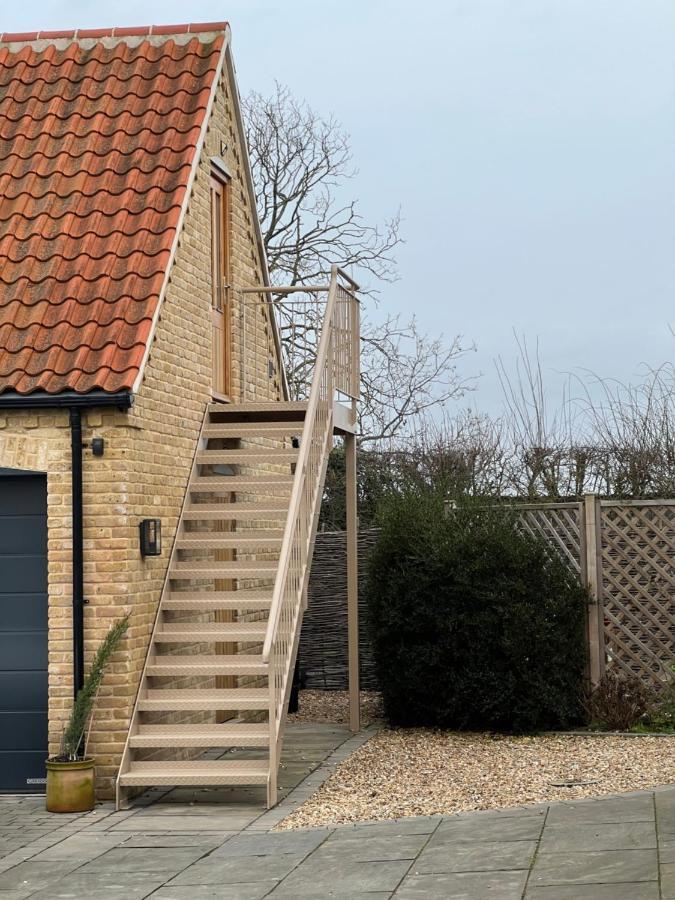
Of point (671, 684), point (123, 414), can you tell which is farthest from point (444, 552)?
point (123, 414)

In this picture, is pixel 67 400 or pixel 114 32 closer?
pixel 67 400

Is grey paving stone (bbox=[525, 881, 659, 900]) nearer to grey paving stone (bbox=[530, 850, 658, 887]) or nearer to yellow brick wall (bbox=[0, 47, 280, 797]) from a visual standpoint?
grey paving stone (bbox=[530, 850, 658, 887])

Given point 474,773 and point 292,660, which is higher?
point 292,660

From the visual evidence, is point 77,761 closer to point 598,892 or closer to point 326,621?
point 598,892

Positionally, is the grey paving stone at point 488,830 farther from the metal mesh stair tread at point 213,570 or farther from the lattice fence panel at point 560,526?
the lattice fence panel at point 560,526

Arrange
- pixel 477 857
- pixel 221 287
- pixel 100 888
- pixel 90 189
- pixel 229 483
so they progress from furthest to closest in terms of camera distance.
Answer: pixel 221 287 → pixel 229 483 → pixel 90 189 → pixel 477 857 → pixel 100 888

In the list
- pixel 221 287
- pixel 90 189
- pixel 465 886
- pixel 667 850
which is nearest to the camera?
pixel 465 886

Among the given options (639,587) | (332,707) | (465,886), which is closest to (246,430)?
(639,587)

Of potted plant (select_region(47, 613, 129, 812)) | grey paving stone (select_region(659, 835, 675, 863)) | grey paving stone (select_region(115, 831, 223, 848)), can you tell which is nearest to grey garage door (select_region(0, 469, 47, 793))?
potted plant (select_region(47, 613, 129, 812))

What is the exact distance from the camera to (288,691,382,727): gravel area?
46.7 ft

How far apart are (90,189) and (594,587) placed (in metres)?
5.80

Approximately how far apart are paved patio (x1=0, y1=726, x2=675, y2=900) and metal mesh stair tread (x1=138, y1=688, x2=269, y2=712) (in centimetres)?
75

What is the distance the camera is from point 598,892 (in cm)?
673

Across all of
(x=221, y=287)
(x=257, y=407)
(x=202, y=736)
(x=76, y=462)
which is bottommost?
(x=202, y=736)
